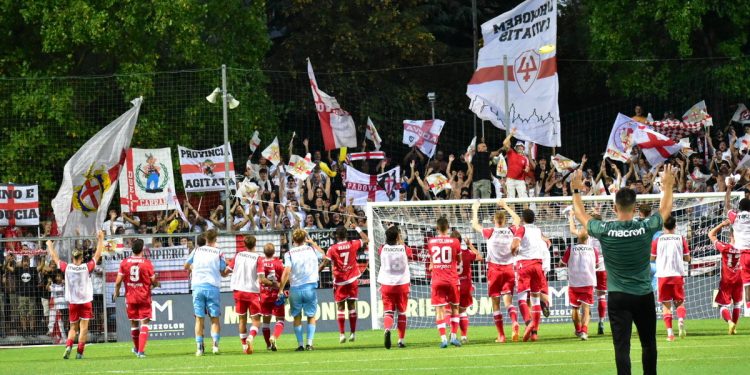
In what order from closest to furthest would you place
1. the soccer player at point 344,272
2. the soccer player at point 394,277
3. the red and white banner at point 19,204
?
1. the soccer player at point 394,277
2. the soccer player at point 344,272
3. the red and white banner at point 19,204

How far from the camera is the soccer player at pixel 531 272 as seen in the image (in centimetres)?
2112

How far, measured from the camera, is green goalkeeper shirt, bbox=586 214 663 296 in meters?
11.9

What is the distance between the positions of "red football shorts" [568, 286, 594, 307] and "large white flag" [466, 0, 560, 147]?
7296 mm

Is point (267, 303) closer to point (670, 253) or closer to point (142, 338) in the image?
point (142, 338)

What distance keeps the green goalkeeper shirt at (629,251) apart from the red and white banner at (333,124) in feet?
62.6

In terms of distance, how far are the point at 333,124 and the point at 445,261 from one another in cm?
1099

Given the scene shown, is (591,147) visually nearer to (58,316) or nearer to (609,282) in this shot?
(58,316)

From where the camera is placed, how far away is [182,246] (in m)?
27.6

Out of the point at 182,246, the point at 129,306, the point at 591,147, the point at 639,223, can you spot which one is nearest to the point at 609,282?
the point at 639,223

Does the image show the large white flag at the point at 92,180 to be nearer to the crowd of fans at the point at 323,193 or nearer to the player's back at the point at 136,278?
the crowd of fans at the point at 323,193

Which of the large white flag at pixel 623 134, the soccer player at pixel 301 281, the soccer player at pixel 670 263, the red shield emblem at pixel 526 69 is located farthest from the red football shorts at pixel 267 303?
the large white flag at pixel 623 134

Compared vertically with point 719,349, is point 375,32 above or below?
above

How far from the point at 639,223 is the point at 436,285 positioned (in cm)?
904

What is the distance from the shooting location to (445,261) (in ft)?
67.7
